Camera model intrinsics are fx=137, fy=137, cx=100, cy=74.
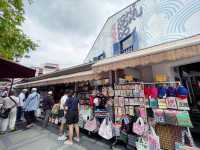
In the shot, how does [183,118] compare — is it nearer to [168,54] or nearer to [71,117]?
[168,54]

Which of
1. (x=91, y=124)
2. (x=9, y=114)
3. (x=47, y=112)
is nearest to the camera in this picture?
(x=91, y=124)

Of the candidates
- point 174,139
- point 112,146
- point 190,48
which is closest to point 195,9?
point 190,48

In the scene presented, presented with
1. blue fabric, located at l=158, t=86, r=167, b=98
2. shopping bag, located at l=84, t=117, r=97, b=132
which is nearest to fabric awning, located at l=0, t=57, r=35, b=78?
shopping bag, located at l=84, t=117, r=97, b=132

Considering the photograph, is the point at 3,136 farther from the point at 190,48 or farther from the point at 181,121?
the point at 190,48

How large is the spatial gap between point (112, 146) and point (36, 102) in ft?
15.6

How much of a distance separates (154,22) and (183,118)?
5824mm

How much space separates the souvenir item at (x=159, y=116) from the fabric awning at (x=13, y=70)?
368 centimetres

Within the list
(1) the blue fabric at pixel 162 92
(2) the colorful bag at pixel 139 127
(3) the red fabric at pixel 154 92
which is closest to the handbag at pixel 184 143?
(2) the colorful bag at pixel 139 127

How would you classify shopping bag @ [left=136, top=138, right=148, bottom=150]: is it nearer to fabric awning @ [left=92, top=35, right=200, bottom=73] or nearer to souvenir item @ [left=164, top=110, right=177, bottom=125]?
souvenir item @ [left=164, top=110, right=177, bottom=125]

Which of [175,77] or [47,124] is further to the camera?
[47,124]

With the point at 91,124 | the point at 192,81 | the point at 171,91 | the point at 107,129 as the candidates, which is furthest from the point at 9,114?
the point at 192,81

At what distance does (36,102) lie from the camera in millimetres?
7109

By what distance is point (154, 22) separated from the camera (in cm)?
744

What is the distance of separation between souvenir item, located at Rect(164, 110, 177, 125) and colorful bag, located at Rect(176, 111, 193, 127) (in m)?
0.08
